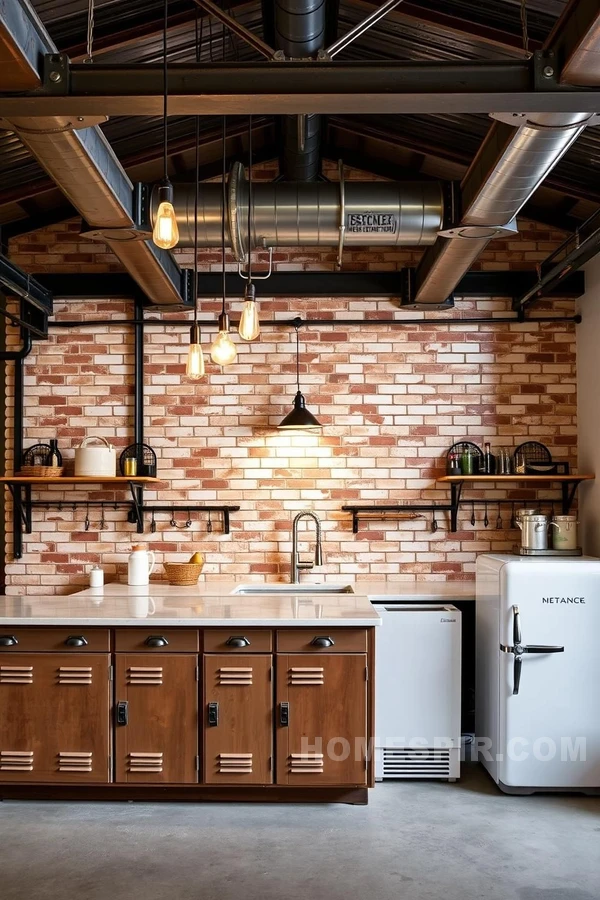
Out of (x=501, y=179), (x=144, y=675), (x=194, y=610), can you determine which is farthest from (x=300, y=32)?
(x=144, y=675)

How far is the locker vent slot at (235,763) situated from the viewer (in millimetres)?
3844

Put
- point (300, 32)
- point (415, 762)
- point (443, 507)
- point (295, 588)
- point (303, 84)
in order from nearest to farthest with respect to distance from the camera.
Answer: point (303, 84), point (300, 32), point (415, 762), point (295, 588), point (443, 507)

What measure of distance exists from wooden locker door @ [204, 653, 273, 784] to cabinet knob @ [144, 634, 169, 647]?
0.71ft

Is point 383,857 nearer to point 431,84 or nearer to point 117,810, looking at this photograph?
point 117,810

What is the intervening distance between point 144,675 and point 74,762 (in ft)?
1.71

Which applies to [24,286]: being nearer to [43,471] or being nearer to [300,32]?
[43,471]

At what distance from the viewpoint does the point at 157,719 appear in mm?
3873

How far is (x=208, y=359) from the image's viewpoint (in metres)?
5.36

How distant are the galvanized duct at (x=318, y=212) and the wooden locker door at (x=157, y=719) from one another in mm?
2091

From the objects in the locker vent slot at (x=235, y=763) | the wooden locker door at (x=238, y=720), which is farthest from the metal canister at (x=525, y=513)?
the locker vent slot at (x=235, y=763)

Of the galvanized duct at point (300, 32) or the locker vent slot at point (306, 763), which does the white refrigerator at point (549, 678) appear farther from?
the galvanized duct at point (300, 32)

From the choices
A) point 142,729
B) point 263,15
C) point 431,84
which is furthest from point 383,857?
point 263,15

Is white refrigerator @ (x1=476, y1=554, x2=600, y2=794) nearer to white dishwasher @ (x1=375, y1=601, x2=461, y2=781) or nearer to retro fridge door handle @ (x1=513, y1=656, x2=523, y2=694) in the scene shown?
retro fridge door handle @ (x1=513, y1=656, x2=523, y2=694)

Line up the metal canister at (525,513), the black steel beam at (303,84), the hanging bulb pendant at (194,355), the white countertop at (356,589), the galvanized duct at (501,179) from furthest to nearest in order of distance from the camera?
1. the metal canister at (525,513)
2. the white countertop at (356,589)
3. the hanging bulb pendant at (194,355)
4. the galvanized duct at (501,179)
5. the black steel beam at (303,84)
